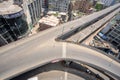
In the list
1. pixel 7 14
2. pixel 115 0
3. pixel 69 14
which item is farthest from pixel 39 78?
pixel 115 0

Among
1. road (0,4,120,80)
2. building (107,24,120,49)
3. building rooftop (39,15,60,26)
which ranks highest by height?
road (0,4,120,80)

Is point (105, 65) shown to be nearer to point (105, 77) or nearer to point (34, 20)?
point (105, 77)

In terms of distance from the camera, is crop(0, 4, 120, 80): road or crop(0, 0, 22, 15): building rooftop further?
crop(0, 0, 22, 15): building rooftop

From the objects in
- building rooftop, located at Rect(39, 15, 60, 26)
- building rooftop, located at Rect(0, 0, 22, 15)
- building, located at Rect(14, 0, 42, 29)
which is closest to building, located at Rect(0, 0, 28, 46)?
building rooftop, located at Rect(0, 0, 22, 15)

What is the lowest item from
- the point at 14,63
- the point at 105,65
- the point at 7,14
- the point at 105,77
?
the point at 105,77

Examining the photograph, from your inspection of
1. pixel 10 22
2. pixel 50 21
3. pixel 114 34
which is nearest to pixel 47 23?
pixel 50 21

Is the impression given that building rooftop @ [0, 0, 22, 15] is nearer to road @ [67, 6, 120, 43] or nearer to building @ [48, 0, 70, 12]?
road @ [67, 6, 120, 43]

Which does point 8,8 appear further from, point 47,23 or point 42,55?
point 42,55
